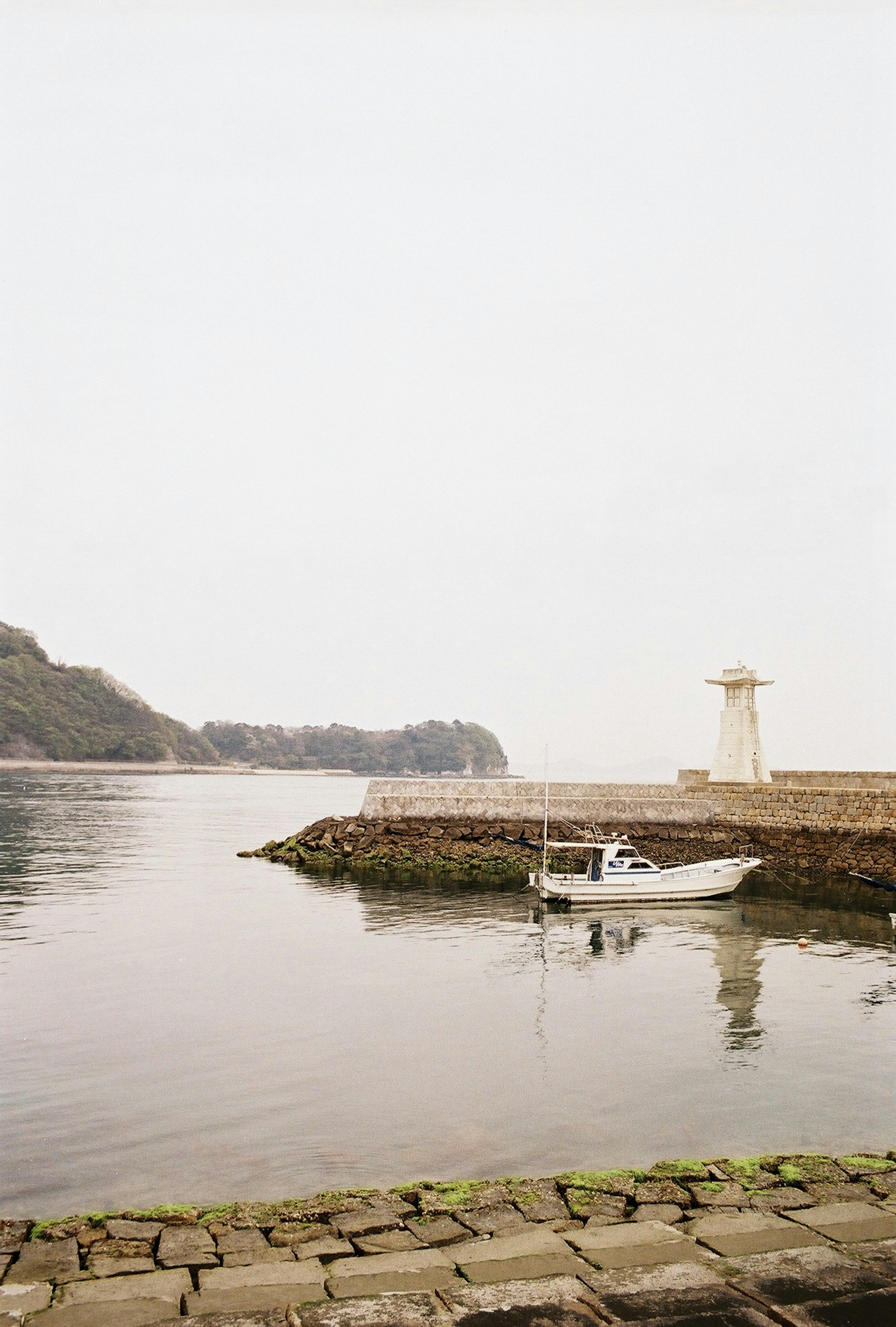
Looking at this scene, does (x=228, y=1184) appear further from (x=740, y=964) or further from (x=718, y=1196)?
(x=740, y=964)

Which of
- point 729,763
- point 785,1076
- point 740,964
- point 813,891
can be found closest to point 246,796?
point 729,763

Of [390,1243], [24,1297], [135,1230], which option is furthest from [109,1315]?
[390,1243]

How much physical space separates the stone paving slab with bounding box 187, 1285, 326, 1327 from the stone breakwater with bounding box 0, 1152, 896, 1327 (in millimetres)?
15

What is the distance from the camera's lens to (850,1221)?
739cm

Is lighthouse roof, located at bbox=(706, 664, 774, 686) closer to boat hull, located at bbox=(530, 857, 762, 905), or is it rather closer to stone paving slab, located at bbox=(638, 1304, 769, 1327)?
boat hull, located at bbox=(530, 857, 762, 905)

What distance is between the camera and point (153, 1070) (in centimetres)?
1345

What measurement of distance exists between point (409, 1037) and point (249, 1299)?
31.2ft


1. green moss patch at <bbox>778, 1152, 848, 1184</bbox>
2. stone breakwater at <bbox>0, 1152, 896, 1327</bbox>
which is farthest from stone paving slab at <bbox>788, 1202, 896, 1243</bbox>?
green moss patch at <bbox>778, 1152, 848, 1184</bbox>

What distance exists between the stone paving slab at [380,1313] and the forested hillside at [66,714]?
15947cm

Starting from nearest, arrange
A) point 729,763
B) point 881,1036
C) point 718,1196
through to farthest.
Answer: point 718,1196
point 881,1036
point 729,763

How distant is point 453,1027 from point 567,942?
8.42 m

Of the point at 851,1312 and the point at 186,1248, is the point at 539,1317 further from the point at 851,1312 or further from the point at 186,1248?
the point at 186,1248

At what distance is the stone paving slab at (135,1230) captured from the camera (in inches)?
302

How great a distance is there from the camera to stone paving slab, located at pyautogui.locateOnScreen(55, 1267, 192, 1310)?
6.32 meters
